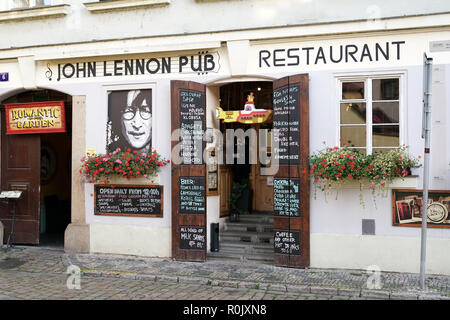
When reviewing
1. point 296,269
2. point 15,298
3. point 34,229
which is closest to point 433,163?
point 296,269

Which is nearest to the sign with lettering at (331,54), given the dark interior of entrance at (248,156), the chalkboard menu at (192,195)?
the dark interior of entrance at (248,156)

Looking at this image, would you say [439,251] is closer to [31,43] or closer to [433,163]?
[433,163]

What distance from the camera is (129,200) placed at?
379 inches

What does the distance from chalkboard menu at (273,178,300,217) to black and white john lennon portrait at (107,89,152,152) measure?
9.35ft

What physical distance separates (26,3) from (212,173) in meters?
5.87

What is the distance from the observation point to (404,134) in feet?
26.4

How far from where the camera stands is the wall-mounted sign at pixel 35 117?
10422 millimetres

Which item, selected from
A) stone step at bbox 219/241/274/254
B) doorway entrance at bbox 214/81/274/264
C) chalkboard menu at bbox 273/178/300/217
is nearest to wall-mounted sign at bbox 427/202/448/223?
chalkboard menu at bbox 273/178/300/217

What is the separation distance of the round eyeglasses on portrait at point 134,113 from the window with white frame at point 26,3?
125 inches

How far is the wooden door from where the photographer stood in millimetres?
10789

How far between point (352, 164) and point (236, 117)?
261cm

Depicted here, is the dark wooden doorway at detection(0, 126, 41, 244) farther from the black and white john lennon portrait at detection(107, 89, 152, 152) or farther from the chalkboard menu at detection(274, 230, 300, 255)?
the chalkboard menu at detection(274, 230, 300, 255)

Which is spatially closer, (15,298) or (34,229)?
(15,298)
